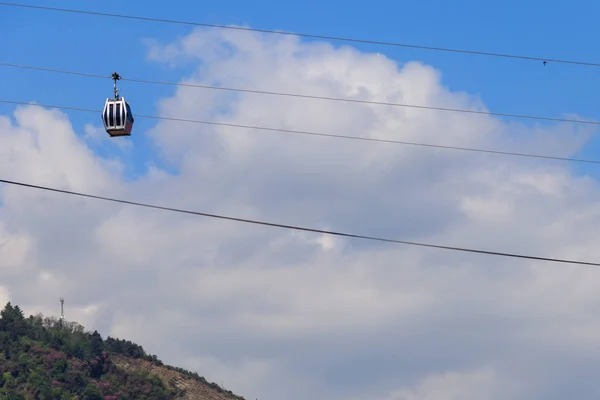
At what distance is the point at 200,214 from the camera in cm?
4275

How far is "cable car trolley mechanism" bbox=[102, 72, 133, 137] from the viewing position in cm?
5000

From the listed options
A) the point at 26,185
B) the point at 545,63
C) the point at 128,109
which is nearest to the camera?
the point at 26,185

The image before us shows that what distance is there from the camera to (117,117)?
50062 mm

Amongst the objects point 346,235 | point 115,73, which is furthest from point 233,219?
point 115,73

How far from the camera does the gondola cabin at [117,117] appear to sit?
Answer: 5000 cm

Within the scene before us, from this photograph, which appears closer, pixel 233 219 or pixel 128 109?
pixel 233 219

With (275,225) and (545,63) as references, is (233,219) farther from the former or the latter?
(545,63)

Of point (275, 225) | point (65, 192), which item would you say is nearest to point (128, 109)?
point (65, 192)

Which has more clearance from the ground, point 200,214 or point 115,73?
point 115,73

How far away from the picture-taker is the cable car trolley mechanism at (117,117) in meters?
50.0

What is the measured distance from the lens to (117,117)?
1971 inches

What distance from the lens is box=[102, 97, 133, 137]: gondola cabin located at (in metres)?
50.0

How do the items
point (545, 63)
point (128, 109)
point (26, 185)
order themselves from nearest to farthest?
point (26, 185), point (545, 63), point (128, 109)

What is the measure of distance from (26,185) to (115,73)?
10485 millimetres
